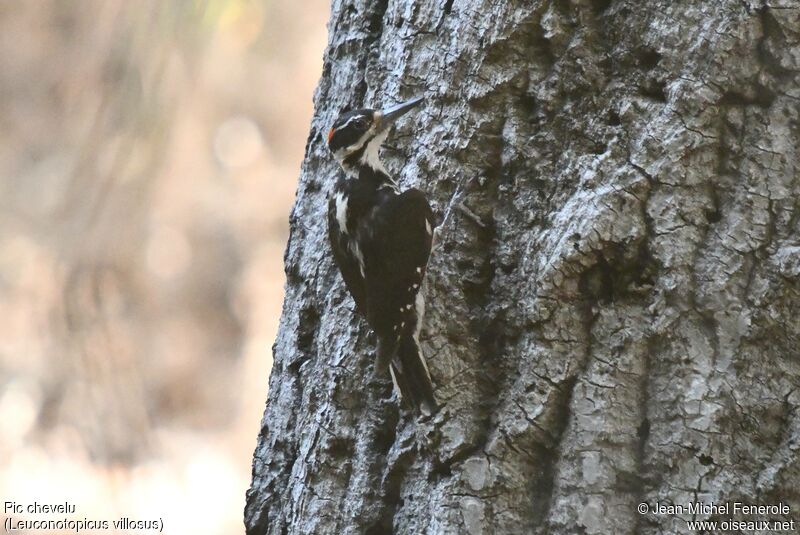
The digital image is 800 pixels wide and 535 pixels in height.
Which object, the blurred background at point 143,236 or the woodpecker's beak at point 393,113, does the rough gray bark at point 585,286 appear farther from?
the blurred background at point 143,236

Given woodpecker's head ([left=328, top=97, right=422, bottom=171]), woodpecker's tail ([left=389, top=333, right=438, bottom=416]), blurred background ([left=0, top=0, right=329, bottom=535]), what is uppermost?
blurred background ([left=0, top=0, right=329, bottom=535])

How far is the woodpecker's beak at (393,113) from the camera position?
220 cm

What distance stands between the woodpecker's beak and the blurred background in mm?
1777

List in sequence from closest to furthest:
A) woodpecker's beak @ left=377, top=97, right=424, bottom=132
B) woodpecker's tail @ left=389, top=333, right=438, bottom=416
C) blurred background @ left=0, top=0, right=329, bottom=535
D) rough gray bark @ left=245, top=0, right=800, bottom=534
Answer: rough gray bark @ left=245, top=0, right=800, bottom=534 → woodpecker's tail @ left=389, top=333, right=438, bottom=416 → woodpecker's beak @ left=377, top=97, right=424, bottom=132 → blurred background @ left=0, top=0, right=329, bottom=535

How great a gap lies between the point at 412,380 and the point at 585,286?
1.47 ft

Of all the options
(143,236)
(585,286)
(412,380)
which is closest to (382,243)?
(412,380)

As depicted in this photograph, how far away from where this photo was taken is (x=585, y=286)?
6.41 feet

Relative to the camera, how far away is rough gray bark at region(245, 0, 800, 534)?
182 centimetres

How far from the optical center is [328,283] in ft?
7.70

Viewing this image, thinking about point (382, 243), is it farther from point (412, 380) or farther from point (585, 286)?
point (585, 286)

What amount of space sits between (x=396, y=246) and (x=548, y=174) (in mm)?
445

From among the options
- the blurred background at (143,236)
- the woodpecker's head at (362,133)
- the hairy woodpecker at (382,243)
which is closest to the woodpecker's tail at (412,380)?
the hairy woodpecker at (382,243)

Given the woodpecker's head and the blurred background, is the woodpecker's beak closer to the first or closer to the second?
the woodpecker's head

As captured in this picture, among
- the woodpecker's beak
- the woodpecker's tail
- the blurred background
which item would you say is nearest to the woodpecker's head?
the woodpecker's beak
